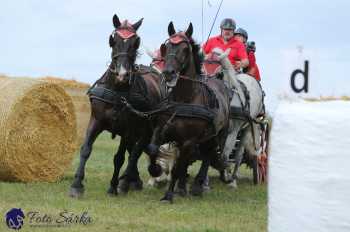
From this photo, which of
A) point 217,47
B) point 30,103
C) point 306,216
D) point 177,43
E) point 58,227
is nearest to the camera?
point 306,216

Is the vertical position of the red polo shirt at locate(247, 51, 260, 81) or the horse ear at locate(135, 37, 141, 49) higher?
the red polo shirt at locate(247, 51, 260, 81)

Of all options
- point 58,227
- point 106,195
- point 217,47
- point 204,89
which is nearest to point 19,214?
point 58,227

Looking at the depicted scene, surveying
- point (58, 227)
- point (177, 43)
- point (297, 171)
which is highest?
point (177, 43)

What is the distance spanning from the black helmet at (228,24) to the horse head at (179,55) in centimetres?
256

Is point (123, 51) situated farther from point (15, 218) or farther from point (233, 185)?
point (233, 185)

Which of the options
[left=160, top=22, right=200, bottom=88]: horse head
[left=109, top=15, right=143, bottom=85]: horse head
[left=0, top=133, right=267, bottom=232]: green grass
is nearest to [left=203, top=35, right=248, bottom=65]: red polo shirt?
[left=0, top=133, right=267, bottom=232]: green grass

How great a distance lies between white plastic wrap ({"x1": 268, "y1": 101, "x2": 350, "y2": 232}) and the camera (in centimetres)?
511

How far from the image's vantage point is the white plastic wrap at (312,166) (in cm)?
511

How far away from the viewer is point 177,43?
10.9 meters

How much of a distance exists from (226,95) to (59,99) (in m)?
2.55

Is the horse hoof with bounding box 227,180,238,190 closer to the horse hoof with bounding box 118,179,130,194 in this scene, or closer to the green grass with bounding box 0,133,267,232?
the green grass with bounding box 0,133,267,232

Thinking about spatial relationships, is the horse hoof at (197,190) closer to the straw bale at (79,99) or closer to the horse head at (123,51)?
the horse head at (123,51)

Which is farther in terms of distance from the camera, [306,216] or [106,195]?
[106,195]

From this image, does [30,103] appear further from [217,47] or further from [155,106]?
[217,47]
